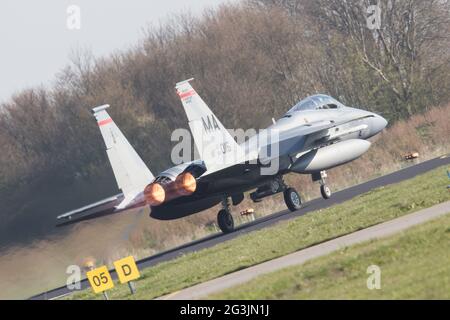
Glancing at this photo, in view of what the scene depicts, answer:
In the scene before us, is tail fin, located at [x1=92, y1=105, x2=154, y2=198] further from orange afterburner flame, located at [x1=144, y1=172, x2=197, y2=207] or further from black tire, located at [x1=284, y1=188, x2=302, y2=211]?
black tire, located at [x1=284, y1=188, x2=302, y2=211]

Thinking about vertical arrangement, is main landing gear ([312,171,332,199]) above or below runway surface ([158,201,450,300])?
below

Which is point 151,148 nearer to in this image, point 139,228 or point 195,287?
point 139,228

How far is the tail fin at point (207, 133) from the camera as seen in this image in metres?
28.3

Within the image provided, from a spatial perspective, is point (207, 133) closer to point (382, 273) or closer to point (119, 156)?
point (119, 156)

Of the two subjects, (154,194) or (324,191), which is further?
(324,191)

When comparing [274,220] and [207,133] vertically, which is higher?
[207,133]

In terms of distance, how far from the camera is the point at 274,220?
32500 millimetres

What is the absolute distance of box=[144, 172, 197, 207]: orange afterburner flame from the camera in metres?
28.3

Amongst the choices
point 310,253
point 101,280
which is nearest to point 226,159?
point 310,253

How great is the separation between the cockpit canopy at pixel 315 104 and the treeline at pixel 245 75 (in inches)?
639

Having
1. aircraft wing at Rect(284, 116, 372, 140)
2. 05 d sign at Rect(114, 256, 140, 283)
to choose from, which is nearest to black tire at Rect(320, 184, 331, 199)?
aircraft wing at Rect(284, 116, 372, 140)

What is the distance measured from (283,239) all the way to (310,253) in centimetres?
363

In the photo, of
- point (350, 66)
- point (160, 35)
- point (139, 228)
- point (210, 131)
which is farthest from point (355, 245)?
point (160, 35)

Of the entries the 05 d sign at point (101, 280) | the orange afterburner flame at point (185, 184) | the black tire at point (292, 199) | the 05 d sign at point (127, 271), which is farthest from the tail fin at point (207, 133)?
the 05 d sign at point (101, 280)
